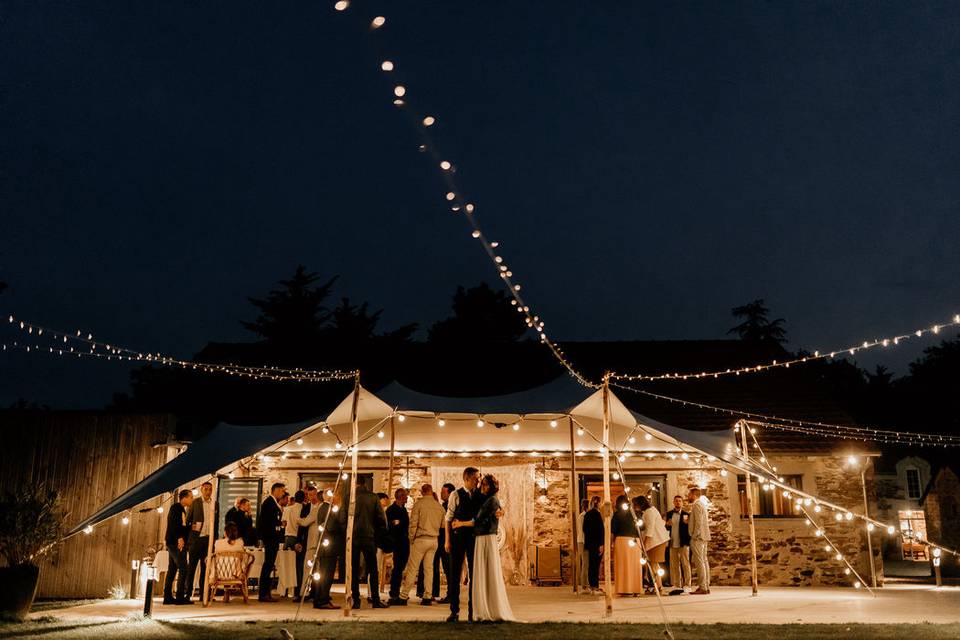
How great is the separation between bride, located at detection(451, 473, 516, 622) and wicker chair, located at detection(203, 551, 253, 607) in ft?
11.1

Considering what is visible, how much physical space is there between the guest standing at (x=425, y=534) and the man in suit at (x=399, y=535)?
0.14 metres

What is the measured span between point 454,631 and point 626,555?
400cm

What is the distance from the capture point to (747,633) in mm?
6562

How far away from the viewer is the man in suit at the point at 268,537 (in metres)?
9.63

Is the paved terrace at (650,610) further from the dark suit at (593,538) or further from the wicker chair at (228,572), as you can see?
the dark suit at (593,538)

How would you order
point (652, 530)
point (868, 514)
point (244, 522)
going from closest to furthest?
1. point (244, 522)
2. point (652, 530)
3. point (868, 514)

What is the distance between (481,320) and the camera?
31.0m

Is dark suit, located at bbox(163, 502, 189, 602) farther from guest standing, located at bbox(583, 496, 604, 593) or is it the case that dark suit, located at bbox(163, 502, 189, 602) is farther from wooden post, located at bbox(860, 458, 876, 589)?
wooden post, located at bbox(860, 458, 876, 589)

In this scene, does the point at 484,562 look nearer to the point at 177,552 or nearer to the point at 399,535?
the point at 399,535

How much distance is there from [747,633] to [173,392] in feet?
76.4

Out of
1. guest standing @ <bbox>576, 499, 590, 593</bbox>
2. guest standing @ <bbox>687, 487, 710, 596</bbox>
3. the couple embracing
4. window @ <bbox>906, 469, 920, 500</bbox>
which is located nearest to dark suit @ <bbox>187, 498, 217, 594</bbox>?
the couple embracing

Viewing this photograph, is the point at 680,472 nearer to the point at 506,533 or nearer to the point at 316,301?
the point at 506,533

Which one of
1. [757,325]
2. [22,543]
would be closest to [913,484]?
[757,325]

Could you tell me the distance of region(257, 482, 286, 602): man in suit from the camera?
9633mm
